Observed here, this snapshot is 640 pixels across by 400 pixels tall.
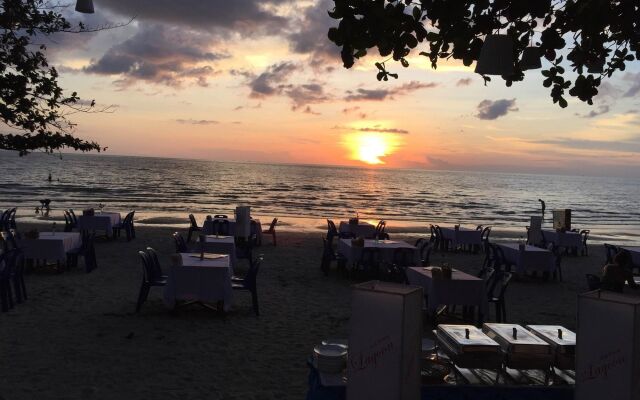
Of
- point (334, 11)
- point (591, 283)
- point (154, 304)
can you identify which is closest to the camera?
point (334, 11)

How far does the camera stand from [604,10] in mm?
3109

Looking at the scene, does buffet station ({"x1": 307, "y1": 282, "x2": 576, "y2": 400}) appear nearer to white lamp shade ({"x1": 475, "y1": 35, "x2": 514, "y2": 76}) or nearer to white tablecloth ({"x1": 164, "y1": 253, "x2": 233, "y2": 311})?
white lamp shade ({"x1": 475, "y1": 35, "x2": 514, "y2": 76})

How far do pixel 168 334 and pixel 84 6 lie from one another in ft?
13.8

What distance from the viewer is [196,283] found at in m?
8.37

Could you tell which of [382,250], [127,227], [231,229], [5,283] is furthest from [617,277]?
[127,227]

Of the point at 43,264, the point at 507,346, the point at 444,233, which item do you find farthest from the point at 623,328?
the point at 444,233

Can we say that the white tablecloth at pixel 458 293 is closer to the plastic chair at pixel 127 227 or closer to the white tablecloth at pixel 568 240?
the white tablecloth at pixel 568 240

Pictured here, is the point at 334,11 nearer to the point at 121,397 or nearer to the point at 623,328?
the point at 623,328

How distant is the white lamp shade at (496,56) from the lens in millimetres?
3660

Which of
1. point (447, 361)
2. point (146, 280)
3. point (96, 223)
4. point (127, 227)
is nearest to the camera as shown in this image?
point (447, 361)

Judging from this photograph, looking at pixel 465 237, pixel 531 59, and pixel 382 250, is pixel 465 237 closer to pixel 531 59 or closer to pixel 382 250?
pixel 382 250

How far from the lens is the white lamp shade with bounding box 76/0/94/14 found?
21.1 ft

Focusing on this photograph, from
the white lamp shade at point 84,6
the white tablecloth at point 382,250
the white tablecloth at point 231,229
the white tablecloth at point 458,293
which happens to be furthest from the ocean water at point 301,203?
the white tablecloth at point 458,293

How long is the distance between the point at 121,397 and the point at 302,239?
571 inches
